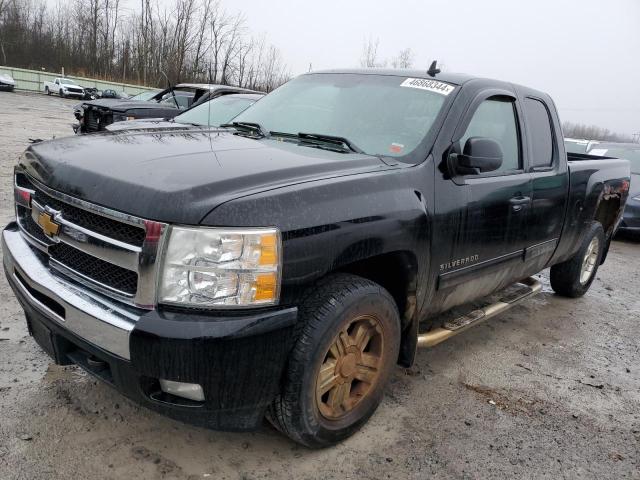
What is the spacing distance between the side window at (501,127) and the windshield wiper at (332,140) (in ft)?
2.51

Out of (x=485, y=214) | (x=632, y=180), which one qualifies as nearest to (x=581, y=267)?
(x=485, y=214)

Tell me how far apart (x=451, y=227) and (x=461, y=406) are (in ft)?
3.51

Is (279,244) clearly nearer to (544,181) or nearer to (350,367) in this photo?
(350,367)

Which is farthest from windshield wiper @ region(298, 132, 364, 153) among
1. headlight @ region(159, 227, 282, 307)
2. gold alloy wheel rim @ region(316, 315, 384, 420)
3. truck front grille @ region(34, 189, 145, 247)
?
truck front grille @ region(34, 189, 145, 247)

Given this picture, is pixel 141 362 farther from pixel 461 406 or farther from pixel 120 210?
pixel 461 406

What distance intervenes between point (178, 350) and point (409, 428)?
1.48 meters

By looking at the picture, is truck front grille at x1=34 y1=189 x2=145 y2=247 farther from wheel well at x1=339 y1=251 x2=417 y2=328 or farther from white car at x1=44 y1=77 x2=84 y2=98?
white car at x1=44 y1=77 x2=84 y2=98

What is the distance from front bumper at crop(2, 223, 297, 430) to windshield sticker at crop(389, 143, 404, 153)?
1236 millimetres

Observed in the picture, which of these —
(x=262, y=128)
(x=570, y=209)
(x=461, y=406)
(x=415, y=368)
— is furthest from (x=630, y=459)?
(x=262, y=128)

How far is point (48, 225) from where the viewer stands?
7.88ft

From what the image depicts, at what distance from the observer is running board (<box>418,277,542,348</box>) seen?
10.3ft

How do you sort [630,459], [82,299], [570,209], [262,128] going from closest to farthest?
[82,299]
[630,459]
[262,128]
[570,209]

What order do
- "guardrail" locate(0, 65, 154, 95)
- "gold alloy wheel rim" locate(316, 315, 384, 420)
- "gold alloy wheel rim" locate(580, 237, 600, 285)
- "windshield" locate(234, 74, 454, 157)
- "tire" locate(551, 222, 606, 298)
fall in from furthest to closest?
"guardrail" locate(0, 65, 154, 95) < "gold alloy wheel rim" locate(580, 237, 600, 285) < "tire" locate(551, 222, 606, 298) < "windshield" locate(234, 74, 454, 157) < "gold alloy wheel rim" locate(316, 315, 384, 420)

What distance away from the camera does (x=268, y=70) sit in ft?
172
